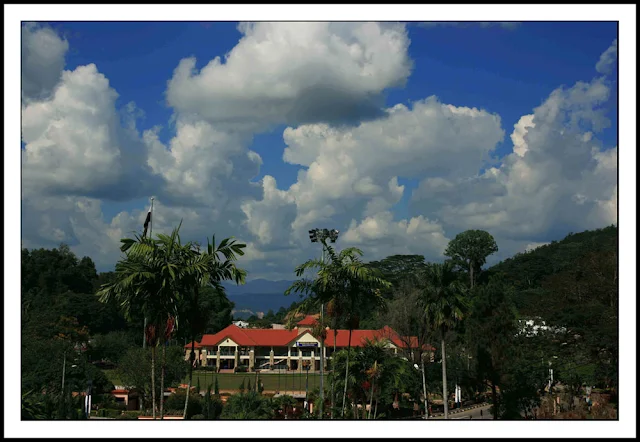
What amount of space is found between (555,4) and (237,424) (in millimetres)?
9702

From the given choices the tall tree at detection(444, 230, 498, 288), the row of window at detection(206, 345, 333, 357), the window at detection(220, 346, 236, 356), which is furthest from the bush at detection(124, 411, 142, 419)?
the tall tree at detection(444, 230, 498, 288)

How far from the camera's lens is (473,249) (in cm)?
12456

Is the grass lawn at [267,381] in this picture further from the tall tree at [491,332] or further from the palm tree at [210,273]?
the palm tree at [210,273]

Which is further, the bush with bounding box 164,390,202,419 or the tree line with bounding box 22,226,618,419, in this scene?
the bush with bounding box 164,390,202,419

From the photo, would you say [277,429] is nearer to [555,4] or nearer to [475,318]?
[555,4]

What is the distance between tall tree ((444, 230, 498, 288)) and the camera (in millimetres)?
124369

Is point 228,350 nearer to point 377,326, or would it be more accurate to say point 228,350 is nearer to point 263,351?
point 263,351

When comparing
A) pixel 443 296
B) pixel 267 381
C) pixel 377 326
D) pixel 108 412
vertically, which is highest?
pixel 443 296

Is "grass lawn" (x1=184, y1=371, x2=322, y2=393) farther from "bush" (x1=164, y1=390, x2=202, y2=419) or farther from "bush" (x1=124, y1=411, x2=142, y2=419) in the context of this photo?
"bush" (x1=124, y1=411, x2=142, y2=419)

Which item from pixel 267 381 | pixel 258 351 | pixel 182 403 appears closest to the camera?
pixel 182 403

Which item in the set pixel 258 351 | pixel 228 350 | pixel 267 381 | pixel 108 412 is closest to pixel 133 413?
pixel 108 412

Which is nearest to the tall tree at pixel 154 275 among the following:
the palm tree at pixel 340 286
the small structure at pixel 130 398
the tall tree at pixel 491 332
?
the palm tree at pixel 340 286

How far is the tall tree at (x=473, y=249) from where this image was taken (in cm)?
12437

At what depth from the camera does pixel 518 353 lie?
1463 inches
